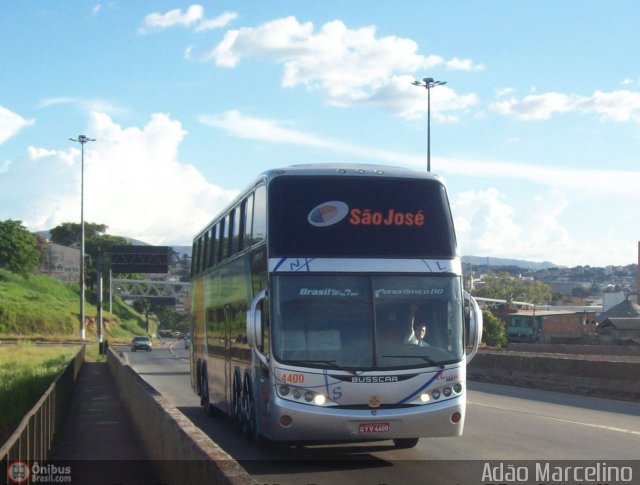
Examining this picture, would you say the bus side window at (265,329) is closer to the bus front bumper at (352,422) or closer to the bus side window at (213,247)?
the bus front bumper at (352,422)

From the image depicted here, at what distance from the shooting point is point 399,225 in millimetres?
13547

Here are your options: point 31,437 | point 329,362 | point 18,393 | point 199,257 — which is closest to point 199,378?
point 199,257

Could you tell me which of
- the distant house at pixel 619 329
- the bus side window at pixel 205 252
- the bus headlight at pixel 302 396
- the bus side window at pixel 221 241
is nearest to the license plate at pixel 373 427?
the bus headlight at pixel 302 396

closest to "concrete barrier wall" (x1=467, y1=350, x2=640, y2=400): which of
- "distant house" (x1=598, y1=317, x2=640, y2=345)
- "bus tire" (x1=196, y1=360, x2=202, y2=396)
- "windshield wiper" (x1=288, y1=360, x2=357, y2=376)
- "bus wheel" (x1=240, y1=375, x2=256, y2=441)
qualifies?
"bus tire" (x1=196, y1=360, x2=202, y2=396)

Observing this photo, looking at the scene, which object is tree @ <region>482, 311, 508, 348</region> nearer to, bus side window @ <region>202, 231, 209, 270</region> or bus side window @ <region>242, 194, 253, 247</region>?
bus side window @ <region>202, 231, 209, 270</region>

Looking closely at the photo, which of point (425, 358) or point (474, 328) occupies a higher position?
point (474, 328)

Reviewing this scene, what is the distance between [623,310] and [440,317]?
346ft

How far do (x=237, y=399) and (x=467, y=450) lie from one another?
4003mm

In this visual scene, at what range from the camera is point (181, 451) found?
9305mm

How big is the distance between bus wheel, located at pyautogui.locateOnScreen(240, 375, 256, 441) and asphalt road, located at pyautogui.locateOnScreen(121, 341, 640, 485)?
0.23 metres

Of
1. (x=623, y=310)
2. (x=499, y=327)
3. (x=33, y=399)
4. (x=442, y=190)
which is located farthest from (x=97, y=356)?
(x=623, y=310)

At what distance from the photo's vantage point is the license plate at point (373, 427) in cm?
1235

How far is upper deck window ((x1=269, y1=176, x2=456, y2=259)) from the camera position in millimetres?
13273

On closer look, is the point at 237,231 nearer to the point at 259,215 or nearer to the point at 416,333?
the point at 259,215
